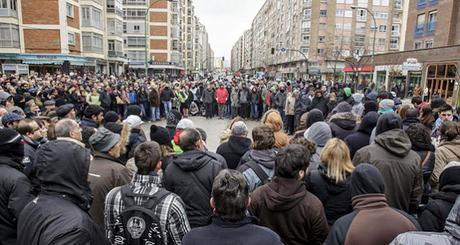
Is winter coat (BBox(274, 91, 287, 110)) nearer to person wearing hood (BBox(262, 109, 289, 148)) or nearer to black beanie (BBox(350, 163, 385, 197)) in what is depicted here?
person wearing hood (BBox(262, 109, 289, 148))

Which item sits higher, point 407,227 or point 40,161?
point 40,161

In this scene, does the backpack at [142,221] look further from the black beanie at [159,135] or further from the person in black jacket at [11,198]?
the black beanie at [159,135]

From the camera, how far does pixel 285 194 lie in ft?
8.98

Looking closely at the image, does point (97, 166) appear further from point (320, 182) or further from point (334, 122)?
point (334, 122)

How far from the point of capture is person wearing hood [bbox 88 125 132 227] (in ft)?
10.8

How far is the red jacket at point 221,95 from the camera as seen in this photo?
661 inches

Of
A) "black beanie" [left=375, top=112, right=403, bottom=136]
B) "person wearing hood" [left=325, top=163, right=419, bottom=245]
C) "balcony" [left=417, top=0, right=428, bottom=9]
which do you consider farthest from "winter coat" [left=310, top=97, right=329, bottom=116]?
"balcony" [left=417, top=0, right=428, bottom=9]

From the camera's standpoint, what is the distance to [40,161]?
89.9 inches

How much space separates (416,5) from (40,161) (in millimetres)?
44079

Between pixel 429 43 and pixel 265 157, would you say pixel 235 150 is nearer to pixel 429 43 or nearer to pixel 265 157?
pixel 265 157

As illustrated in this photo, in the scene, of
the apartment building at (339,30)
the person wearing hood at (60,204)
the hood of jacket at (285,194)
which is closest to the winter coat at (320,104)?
the hood of jacket at (285,194)

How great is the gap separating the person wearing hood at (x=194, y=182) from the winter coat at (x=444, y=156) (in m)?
2.79


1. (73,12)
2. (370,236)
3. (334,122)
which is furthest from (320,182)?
(73,12)

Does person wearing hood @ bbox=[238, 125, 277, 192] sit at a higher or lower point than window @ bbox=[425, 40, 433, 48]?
lower
